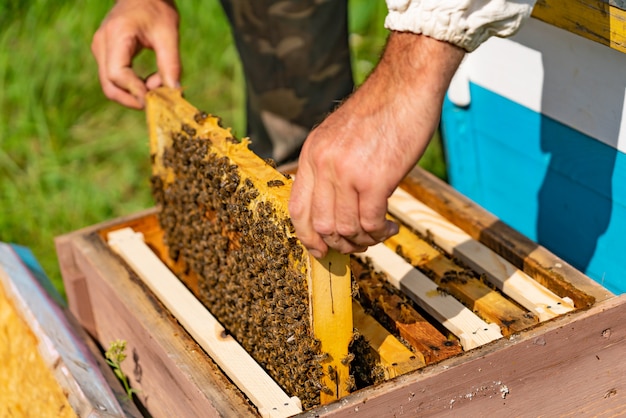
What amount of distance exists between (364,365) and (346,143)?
65 cm

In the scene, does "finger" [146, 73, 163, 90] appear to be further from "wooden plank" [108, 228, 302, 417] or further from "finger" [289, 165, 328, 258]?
"finger" [289, 165, 328, 258]

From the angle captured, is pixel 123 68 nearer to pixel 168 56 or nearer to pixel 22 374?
pixel 168 56

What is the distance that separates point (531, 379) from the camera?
5.59 ft

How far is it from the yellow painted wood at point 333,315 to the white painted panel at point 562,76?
85 centimetres

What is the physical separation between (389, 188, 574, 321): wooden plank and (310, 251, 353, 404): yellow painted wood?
473 mm

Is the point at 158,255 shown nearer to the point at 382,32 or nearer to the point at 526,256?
the point at 526,256

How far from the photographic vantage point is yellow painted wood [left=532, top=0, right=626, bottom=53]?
5.98ft

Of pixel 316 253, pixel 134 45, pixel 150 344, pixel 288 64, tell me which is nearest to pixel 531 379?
pixel 316 253

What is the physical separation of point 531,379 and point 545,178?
2.67 ft

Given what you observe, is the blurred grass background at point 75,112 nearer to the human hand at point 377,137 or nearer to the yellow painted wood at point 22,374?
the yellow painted wood at point 22,374

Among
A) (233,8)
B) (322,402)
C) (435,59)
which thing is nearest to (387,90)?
(435,59)

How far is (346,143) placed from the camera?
1.38m

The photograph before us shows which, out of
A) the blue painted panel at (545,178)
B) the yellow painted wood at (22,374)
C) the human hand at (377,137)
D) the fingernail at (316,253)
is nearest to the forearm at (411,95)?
the human hand at (377,137)

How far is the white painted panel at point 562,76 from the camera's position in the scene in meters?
2.01
